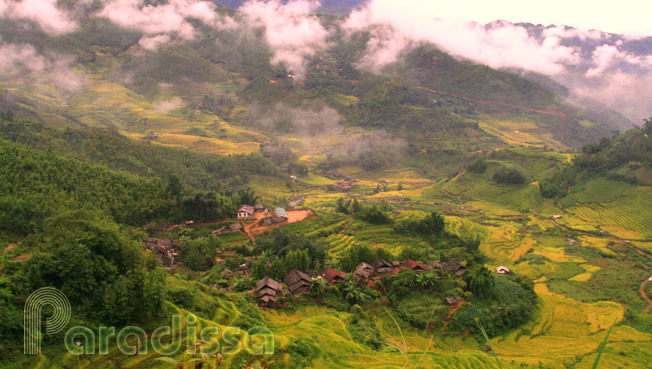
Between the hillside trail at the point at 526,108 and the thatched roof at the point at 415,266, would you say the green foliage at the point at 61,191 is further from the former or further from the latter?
the hillside trail at the point at 526,108

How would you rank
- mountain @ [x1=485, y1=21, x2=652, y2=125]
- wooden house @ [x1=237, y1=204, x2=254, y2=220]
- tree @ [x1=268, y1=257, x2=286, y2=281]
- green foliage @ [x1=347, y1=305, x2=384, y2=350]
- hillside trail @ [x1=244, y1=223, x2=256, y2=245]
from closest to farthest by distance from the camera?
green foliage @ [x1=347, y1=305, x2=384, y2=350] → tree @ [x1=268, y1=257, x2=286, y2=281] → hillside trail @ [x1=244, y1=223, x2=256, y2=245] → wooden house @ [x1=237, y1=204, x2=254, y2=220] → mountain @ [x1=485, y1=21, x2=652, y2=125]

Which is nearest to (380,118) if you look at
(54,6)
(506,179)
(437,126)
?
(437,126)

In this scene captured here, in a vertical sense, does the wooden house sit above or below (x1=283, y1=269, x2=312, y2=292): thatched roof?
below

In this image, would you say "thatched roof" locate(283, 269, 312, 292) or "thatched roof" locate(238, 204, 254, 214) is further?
"thatched roof" locate(238, 204, 254, 214)

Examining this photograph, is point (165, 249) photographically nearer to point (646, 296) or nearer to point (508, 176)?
point (646, 296)

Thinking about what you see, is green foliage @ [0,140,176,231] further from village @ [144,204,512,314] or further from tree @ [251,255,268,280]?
tree @ [251,255,268,280]

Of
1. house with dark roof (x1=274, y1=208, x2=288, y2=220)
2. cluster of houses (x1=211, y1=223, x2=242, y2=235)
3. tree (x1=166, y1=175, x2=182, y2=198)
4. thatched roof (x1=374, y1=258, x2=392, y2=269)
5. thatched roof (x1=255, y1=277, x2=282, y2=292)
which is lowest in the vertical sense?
house with dark roof (x1=274, y1=208, x2=288, y2=220)

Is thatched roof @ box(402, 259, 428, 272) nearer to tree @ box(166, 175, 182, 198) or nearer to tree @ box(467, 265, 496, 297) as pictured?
tree @ box(467, 265, 496, 297)

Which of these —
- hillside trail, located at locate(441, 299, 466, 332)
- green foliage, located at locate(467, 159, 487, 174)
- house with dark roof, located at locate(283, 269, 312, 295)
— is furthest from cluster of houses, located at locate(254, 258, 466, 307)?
green foliage, located at locate(467, 159, 487, 174)

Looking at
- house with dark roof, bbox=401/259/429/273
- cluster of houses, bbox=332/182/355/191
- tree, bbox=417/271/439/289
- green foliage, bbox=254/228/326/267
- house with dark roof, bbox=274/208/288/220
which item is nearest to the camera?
tree, bbox=417/271/439/289

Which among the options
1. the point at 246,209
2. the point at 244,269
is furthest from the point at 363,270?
the point at 246,209
